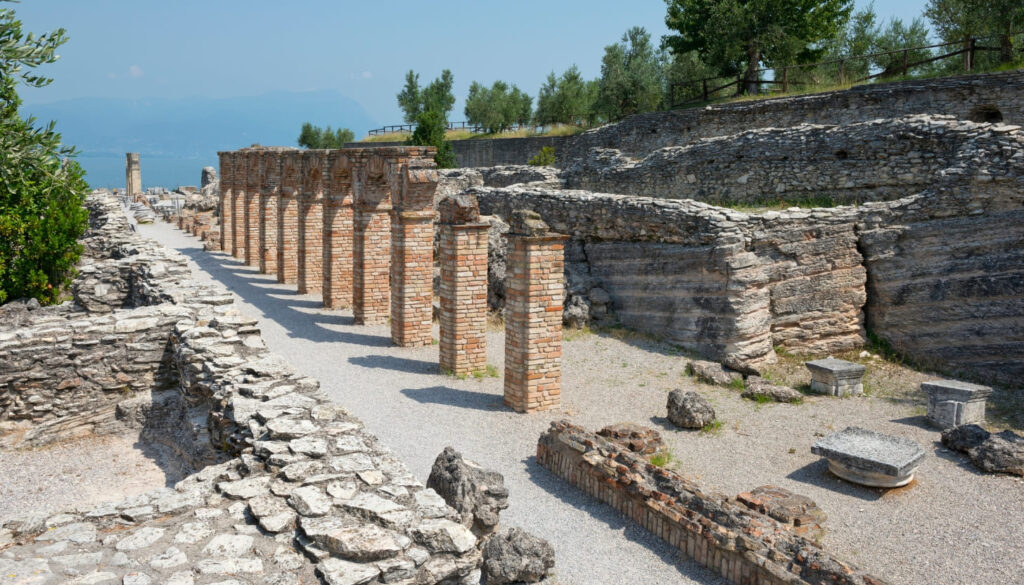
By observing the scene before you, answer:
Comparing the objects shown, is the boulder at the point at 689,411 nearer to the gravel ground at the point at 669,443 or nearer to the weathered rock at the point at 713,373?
the gravel ground at the point at 669,443

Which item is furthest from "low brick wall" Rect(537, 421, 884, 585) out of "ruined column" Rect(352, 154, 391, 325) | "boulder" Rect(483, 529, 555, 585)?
"ruined column" Rect(352, 154, 391, 325)

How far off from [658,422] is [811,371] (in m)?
3.17

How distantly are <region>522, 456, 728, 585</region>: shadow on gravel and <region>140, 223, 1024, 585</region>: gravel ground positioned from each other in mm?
18

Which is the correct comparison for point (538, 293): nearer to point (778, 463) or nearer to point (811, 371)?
point (778, 463)

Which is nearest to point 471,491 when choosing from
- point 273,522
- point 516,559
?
point 516,559

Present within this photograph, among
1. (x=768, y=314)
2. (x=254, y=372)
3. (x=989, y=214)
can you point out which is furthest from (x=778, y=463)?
(x=989, y=214)

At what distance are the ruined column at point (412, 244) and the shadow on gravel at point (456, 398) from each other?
101 inches

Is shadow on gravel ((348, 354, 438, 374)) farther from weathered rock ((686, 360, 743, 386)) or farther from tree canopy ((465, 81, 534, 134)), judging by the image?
tree canopy ((465, 81, 534, 134))

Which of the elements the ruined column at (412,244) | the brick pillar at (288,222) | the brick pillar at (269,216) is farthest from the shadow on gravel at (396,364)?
the brick pillar at (269,216)

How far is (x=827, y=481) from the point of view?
27.4ft

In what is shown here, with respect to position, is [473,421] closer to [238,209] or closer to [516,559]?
[516,559]

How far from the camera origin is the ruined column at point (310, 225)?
18031mm

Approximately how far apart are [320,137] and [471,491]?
2803 inches

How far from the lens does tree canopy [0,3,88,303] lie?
11359mm
